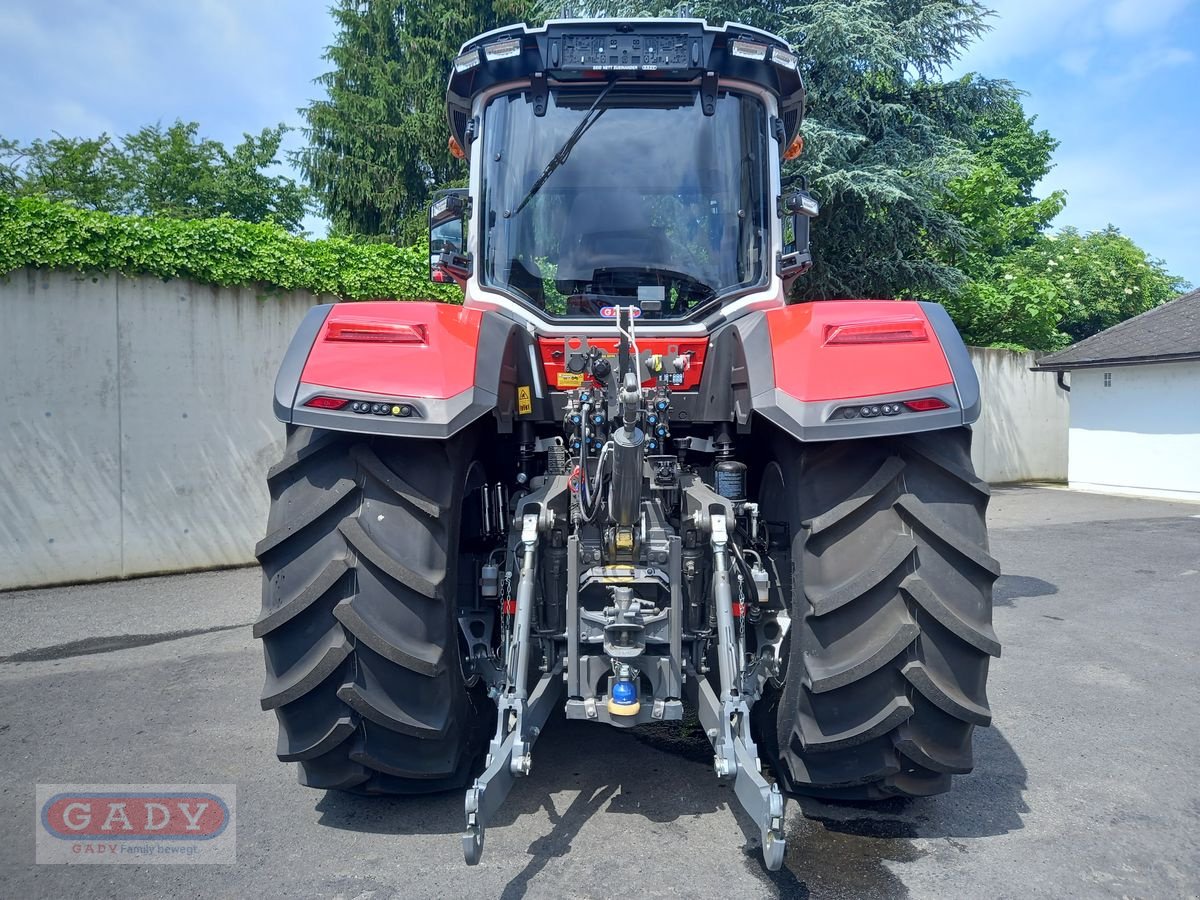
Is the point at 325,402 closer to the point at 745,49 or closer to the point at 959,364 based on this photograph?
the point at 959,364

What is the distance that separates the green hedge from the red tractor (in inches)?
228

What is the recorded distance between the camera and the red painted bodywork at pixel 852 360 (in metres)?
2.72

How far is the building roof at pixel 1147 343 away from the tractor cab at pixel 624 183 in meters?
14.7

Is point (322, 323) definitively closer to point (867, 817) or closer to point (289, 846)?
point (289, 846)

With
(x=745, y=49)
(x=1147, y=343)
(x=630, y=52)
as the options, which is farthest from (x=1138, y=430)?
(x=630, y=52)

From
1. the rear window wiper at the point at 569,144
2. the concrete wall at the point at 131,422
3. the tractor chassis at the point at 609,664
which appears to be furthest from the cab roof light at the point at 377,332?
the concrete wall at the point at 131,422

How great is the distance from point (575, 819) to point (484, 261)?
2.32 metres

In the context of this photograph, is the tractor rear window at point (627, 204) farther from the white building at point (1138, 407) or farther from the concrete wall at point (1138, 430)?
the concrete wall at point (1138, 430)

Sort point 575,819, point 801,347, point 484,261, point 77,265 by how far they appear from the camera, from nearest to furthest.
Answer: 1. point 801,347
2. point 575,819
3. point 484,261
4. point 77,265

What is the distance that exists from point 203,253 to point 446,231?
4.81m

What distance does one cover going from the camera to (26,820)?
3168 millimetres

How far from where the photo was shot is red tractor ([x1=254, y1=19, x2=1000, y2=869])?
270cm

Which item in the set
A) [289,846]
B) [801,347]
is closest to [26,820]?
[289,846]

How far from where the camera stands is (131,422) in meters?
7.87
